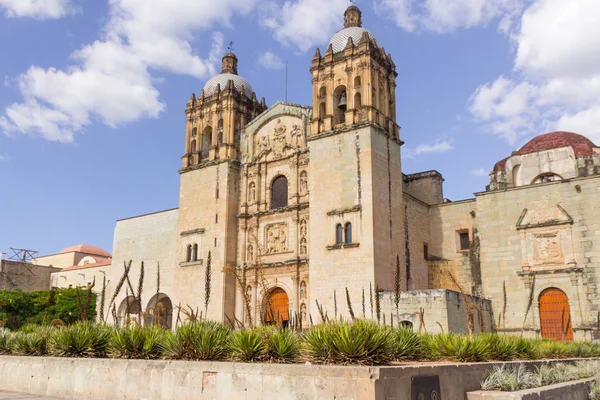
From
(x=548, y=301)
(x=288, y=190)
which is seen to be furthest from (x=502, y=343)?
(x=288, y=190)

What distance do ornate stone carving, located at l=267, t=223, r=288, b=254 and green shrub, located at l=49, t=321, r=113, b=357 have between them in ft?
53.4

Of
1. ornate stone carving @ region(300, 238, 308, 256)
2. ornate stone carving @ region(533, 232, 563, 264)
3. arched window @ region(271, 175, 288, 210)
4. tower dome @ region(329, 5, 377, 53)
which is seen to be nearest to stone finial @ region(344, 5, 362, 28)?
tower dome @ region(329, 5, 377, 53)

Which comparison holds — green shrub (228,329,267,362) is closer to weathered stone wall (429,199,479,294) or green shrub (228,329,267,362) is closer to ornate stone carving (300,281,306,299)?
ornate stone carving (300,281,306,299)

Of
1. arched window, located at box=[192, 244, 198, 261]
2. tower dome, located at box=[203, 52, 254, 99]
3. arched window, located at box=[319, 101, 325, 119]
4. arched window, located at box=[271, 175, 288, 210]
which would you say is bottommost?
arched window, located at box=[192, 244, 198, 261]

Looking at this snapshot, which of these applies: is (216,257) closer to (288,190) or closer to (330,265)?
(288,190)

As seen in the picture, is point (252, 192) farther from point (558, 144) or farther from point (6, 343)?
point (6, 343)

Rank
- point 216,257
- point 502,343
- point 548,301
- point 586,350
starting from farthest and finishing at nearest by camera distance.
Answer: point 216,257 → point 548,301 → point 586,350 → point 502,343

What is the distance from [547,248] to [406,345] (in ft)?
55.7

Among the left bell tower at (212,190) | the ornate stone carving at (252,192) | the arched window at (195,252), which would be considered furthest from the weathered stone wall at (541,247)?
the arched window at (195,252)

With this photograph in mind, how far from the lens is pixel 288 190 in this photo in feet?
93.8

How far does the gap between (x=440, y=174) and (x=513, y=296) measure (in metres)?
8.90

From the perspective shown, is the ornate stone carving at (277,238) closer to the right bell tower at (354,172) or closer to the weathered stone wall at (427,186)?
the right bell tower at (354,172)

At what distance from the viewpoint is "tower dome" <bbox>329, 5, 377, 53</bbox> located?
28.5 metres

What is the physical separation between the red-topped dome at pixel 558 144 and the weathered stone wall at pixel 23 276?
34243 mm
